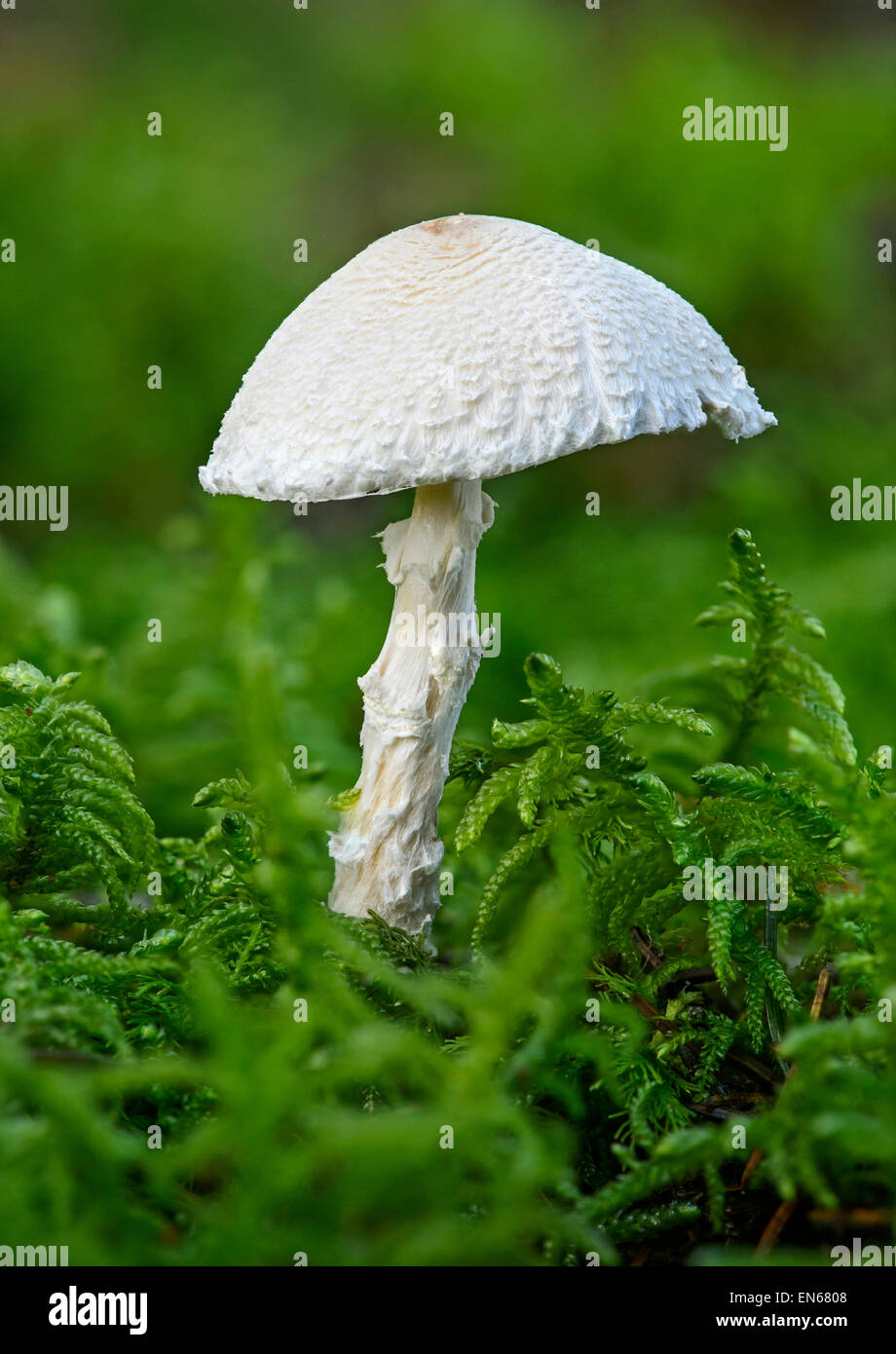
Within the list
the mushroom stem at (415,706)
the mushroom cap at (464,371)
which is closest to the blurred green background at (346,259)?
the mushroom stem at (415,706)

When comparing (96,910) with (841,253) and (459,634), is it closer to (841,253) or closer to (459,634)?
(459,634)

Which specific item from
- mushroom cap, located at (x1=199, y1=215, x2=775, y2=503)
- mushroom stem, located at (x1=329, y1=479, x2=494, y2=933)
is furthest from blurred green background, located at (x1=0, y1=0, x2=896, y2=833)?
mushroom cap, located at (x1=199, y1=215, x2=775, y2=503)

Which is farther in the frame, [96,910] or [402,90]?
[402,90]

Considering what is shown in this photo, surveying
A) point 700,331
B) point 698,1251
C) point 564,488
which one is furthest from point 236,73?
point 698,1251

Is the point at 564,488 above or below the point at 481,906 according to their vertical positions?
above

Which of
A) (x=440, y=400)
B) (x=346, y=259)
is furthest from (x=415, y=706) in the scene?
(x=346, y=259)

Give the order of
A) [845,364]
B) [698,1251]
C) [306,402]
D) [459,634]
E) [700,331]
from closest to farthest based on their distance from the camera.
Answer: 1. [698,1251]
2. [306,402]
3. [700,331]
4. [459,634]
5. [845,364]

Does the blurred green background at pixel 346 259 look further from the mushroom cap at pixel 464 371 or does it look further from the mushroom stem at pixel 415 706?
the mushroom cap at pixel 464 371
